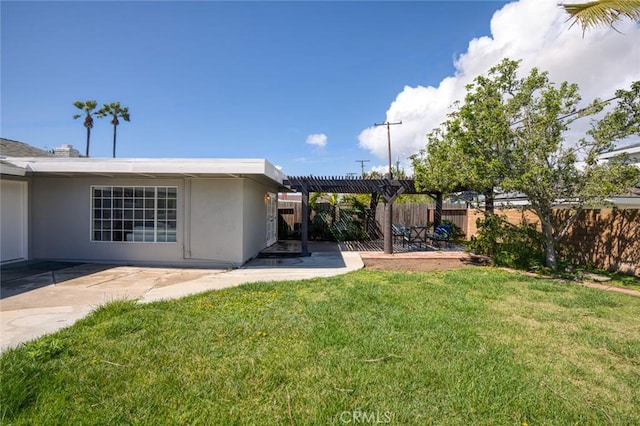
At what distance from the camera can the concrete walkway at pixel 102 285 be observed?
4.58m

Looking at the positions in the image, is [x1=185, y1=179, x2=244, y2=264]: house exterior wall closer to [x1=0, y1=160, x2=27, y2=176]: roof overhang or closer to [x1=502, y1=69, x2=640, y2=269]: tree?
[x1=0, y1=160, x2=27, y2=176]: roof overhang

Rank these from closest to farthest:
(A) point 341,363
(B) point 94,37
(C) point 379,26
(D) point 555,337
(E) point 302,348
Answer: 1. (A) point 341,363
2. (E) point 302,348
3. (D) point 555,337
4. (B) point 94,37
5. (C) point 379,26

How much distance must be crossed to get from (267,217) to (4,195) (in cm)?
811

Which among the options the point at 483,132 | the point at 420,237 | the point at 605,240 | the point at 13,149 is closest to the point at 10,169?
the point at 13,149

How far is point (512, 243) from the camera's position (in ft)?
33.1

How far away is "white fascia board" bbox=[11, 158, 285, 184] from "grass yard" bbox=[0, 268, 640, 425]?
3.82m

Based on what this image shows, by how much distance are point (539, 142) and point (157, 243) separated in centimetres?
1075

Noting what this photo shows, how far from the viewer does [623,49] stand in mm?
8773

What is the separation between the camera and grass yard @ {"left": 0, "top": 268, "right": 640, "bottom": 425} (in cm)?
257

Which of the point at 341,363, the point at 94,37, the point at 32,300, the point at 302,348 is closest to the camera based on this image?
the point at 341,363

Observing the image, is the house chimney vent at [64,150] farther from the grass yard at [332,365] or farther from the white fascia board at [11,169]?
the grass yard at [332,365]

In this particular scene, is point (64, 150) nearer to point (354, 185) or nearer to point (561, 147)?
point (354, 185)

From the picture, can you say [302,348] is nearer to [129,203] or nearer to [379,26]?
[129,203]

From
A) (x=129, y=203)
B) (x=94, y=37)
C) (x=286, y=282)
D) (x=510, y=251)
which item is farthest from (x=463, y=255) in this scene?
(x=94, y=37)
